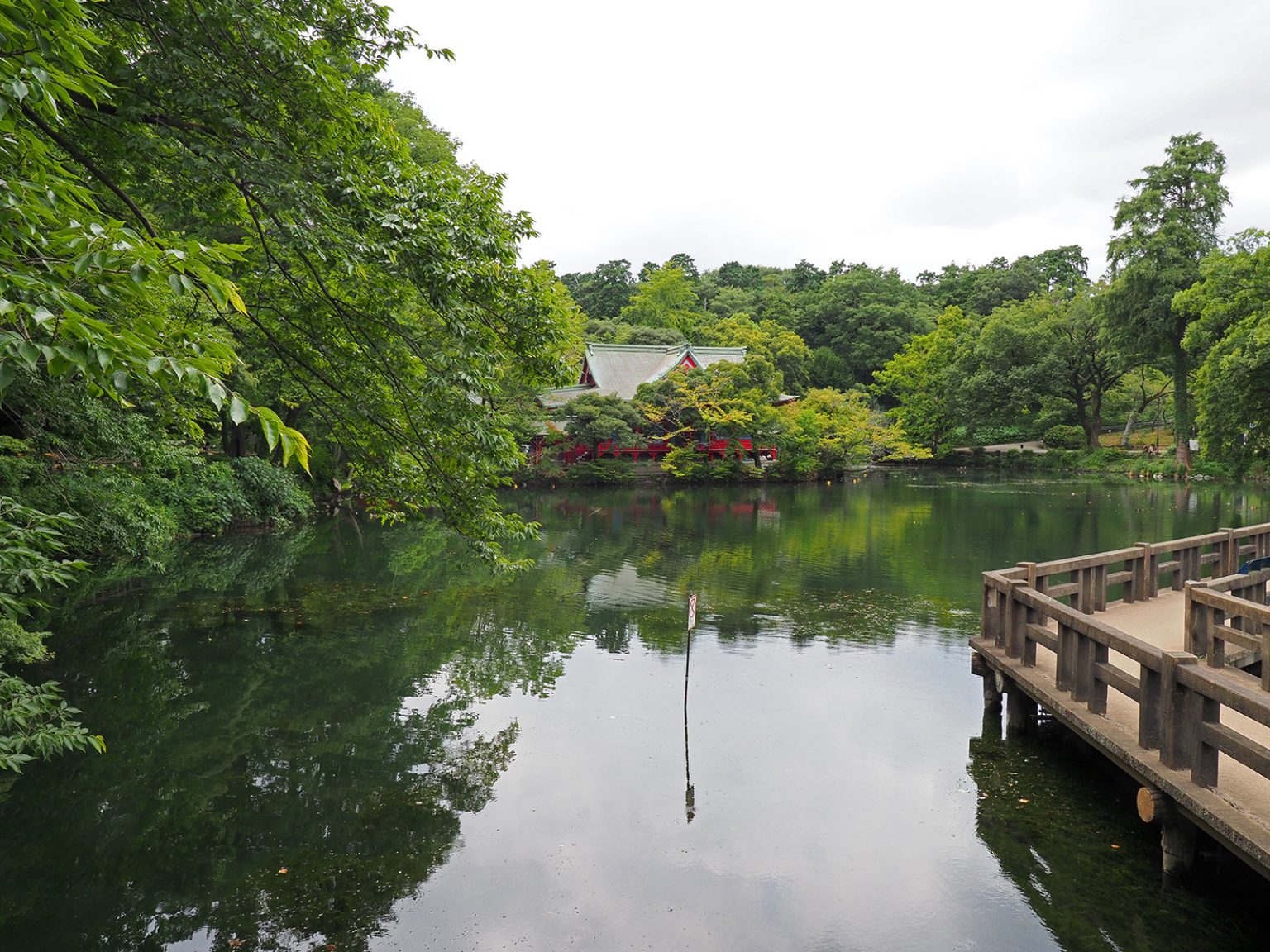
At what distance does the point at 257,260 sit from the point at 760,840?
5534mm

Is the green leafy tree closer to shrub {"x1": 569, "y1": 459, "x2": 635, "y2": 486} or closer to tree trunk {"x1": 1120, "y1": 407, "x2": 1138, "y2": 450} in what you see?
shrub {"x1": 569, "y1": 459, "x2": 635, "y2": 486}

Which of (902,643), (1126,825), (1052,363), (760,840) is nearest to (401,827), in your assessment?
(760,840)

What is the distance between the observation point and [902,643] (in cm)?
1125

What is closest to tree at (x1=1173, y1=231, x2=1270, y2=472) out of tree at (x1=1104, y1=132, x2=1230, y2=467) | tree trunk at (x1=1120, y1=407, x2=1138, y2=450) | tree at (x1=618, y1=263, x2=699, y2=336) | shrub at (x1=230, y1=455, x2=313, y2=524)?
tree at (x1=1104, y1=132, x2=1230, y2=467)

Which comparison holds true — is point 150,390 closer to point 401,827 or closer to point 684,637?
point 401,827

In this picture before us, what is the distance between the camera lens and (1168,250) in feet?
120

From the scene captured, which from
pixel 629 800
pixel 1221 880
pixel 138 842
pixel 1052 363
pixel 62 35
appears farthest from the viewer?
pixel 1052 363

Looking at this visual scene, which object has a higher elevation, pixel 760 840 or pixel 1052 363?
pixel 1052 363

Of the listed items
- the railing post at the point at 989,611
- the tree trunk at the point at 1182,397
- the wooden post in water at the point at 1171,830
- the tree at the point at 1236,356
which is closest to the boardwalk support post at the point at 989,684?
the railing post at the point at 989,611

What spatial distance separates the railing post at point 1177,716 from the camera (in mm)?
5051

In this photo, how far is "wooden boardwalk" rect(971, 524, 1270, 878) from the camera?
476 centimetres

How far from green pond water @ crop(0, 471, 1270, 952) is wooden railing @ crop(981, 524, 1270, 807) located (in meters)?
0.89

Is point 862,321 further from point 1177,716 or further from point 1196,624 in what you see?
point 1177,716

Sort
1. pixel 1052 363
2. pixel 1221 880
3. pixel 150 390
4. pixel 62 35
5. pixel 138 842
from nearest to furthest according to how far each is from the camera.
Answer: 1. pixel 62 35
2. pixel 1221 880
3. pixel 138 842
4. pixel 150 390
5. pixel 1052 363
